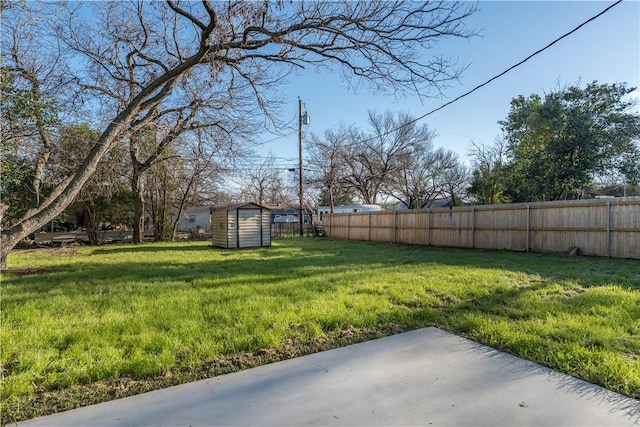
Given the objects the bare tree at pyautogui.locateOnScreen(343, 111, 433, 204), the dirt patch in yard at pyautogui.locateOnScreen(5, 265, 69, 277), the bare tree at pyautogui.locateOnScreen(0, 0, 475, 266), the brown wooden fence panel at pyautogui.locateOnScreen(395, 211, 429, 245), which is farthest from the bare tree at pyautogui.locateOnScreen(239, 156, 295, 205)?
the dirt patch in yard at pyautogui.locateOnScreen(5, 265, 69, 277)

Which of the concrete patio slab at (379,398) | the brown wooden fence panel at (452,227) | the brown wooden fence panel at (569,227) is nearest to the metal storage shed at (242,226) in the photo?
the brown wooden fence panel at (452,227)

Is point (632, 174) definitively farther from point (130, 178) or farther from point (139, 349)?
point (130, 178)

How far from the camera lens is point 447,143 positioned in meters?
26.1

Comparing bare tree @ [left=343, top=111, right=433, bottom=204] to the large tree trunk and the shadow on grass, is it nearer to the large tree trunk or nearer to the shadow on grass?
the large tree trunk

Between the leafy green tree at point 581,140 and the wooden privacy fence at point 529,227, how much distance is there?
277 inches

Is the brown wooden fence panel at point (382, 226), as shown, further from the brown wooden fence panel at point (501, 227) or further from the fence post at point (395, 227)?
the brown wooden fence panel at point (501, 227)

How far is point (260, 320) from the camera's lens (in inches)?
139

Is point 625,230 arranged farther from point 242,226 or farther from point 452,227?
point 242,226

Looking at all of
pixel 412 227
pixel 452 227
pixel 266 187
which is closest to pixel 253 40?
pixel 452 227

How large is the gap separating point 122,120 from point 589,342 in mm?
7202

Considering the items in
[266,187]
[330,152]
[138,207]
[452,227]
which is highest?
[330,152]

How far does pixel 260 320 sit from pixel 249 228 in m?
9.87

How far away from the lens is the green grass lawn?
2.46 metres

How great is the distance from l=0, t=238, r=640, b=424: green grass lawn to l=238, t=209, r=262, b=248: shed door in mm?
6334
